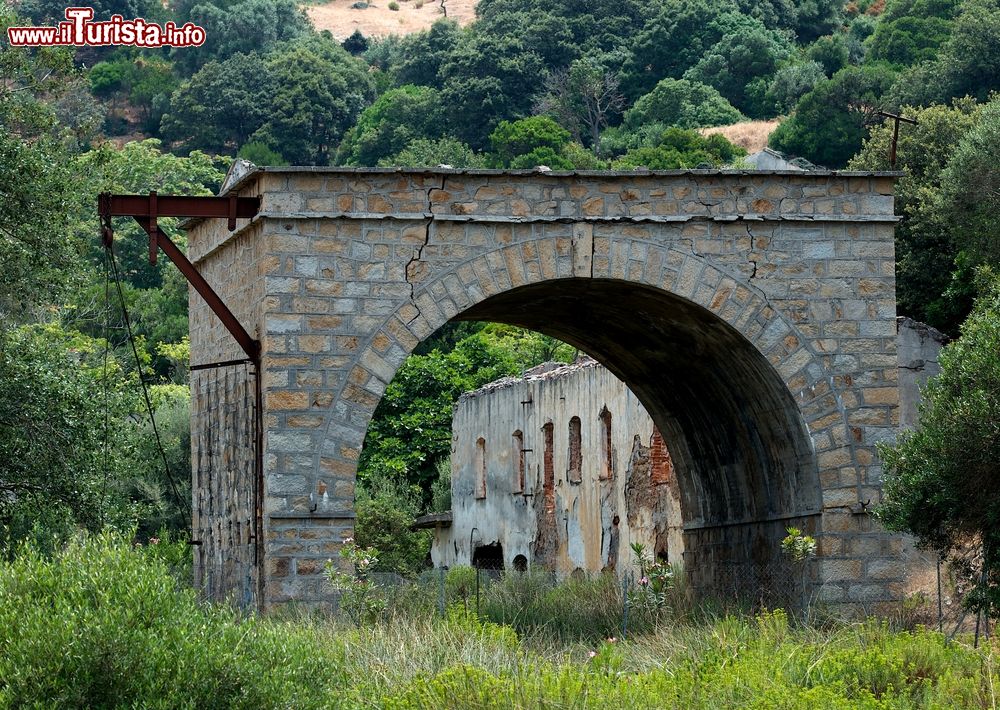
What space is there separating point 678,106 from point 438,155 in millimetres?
12355

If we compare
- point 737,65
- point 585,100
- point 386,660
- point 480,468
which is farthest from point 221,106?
point 386,660

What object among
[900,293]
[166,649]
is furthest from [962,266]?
[166,649]

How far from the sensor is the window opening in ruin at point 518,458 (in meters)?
31.4

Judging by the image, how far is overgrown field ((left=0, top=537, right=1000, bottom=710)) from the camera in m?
9.15

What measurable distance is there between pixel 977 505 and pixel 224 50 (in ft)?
235

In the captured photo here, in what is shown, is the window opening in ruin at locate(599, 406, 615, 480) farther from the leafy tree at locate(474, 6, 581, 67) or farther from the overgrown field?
the leafy tree at locate(474, 6, 581, 67)

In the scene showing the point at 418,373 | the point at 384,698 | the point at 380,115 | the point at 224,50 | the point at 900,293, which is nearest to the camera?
the point at 384,698

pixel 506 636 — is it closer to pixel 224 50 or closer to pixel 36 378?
pixel 36 378

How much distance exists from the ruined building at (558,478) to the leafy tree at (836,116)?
26.2 metres

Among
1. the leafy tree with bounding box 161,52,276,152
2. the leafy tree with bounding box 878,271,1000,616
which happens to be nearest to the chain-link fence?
the leafy tree with bounding box 878,271,1000,616

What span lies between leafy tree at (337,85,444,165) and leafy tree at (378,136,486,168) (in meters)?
2.31

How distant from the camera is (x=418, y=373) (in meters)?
41.8

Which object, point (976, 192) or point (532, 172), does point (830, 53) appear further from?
point (532, 172)

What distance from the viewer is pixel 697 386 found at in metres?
18.1
